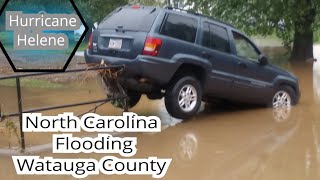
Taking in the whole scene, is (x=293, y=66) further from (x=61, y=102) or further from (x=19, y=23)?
(x=19, y=23)

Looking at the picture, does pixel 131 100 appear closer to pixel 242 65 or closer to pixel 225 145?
pixel 242 65

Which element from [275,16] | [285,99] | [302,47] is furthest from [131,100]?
[302,47]

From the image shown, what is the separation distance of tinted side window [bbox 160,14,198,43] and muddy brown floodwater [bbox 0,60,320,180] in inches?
59.1

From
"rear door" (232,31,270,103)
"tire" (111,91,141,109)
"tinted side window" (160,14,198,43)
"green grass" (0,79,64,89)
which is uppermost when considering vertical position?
"tinted side window" (160,14,198,43)

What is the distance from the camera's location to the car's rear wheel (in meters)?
10.5

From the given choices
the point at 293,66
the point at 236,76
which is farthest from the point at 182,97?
the point at 293,66

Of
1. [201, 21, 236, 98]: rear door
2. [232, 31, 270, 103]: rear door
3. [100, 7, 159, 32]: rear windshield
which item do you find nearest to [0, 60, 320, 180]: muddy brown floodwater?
[232, 31, 270, 103]: rear door

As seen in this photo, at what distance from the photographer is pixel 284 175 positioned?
6.23 meters

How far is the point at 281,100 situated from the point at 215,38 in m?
2.30

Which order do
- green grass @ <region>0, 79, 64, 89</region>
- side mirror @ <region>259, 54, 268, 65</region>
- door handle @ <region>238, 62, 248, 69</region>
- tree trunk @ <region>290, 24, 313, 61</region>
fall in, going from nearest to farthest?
door handle @ <region>238, 62, 248, 69</region>, side mirror @ <region>259, 54, 268, 65</region>, green grass @ <region>0, 79, 64, 89</region>, tree trunk @ <region>290, 24, 313, 61</region>

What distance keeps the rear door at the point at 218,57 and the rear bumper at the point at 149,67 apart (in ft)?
2.89

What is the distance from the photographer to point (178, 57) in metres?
8.48

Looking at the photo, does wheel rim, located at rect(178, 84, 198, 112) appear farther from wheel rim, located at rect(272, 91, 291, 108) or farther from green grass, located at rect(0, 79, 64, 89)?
green grass, located at rect(0, 79, 64, 89)

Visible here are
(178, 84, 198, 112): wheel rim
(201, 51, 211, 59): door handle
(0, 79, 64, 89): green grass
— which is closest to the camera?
(178, 84, 198, 112): wheel rim
